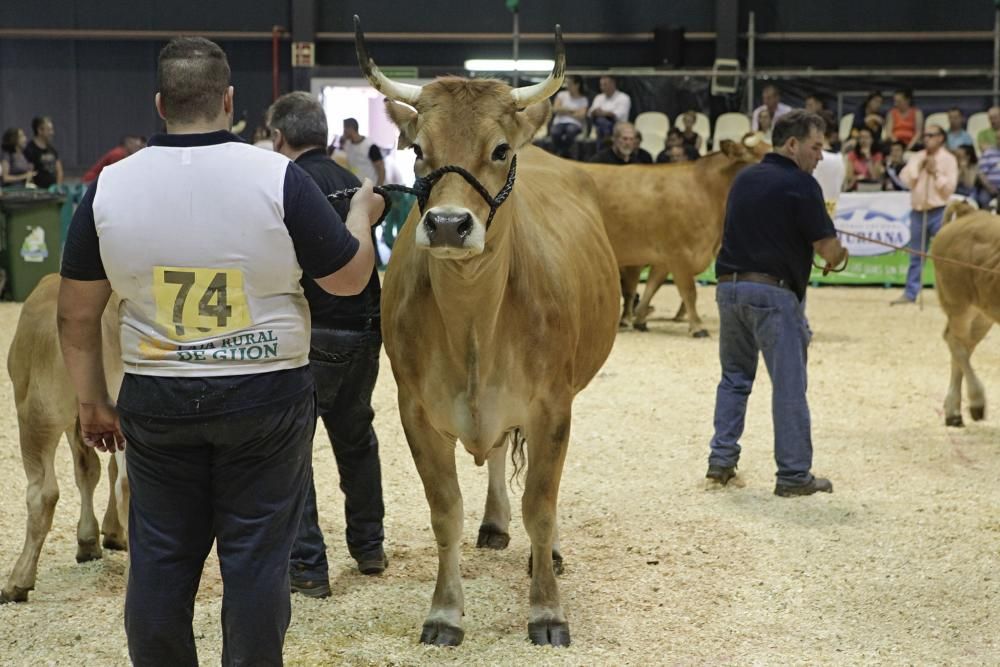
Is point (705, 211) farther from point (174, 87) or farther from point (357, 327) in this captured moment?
point (174, 87)

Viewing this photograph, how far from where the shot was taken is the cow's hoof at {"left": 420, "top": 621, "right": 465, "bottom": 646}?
470 cm

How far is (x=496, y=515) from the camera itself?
19.5ft

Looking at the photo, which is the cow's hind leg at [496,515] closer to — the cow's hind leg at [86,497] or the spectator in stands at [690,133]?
the cow's hind leg at [86,497]

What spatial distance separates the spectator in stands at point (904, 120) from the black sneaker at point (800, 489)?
13.2 m

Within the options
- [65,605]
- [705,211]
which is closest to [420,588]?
[65,605]

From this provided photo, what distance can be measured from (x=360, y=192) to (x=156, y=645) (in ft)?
4.48

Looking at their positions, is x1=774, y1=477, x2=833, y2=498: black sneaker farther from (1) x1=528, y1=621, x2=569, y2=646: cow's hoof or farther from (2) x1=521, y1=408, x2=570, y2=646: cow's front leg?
(1) x1=528, y1=621, x2=569, y2=646: cow's hoof

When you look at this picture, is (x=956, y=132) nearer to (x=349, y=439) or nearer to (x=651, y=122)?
(x=651, y=122)

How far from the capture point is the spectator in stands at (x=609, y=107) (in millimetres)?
19219

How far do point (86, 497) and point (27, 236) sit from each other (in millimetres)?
10426

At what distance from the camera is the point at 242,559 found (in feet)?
10.9

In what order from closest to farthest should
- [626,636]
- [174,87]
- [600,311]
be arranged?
1. [174,87]
2. [626,636]
3. [600,311]

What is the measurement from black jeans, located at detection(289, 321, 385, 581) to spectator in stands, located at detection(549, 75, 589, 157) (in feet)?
45.3

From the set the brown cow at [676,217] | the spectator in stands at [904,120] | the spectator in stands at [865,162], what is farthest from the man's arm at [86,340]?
→ the spectator in stands at [904,120]
